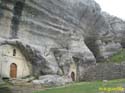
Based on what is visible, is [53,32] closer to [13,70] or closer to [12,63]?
[12,63]

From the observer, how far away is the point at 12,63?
39.4 meters

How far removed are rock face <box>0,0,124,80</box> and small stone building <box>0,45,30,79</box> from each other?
26.8 inches

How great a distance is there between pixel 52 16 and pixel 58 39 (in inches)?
163

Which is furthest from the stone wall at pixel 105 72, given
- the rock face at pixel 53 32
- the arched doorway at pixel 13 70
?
the arched doorway at pixel 13 70

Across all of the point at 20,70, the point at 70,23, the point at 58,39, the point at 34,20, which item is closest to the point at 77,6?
the point at 70,23

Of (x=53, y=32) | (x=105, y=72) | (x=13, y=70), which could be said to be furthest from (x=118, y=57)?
(x=13, y=70)

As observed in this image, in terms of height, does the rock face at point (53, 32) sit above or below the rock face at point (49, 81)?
above

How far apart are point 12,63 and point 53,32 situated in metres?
8.58

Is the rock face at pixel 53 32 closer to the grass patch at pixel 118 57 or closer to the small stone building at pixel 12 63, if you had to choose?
the small stone building at pixel 12 63

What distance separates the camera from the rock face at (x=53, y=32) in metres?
38.7

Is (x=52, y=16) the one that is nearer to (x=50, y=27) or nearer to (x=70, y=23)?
(x=50, y=27)

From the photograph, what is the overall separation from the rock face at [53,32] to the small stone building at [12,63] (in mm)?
680

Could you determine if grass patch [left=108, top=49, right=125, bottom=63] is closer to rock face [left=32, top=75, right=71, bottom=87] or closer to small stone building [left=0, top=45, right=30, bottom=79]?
rock face [left=32, top=75, right=71, bottom=87]

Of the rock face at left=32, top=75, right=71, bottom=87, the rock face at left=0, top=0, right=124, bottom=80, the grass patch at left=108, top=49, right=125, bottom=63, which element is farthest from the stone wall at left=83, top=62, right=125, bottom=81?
the rock face at left=32, top=75, right=71, bottom=87
